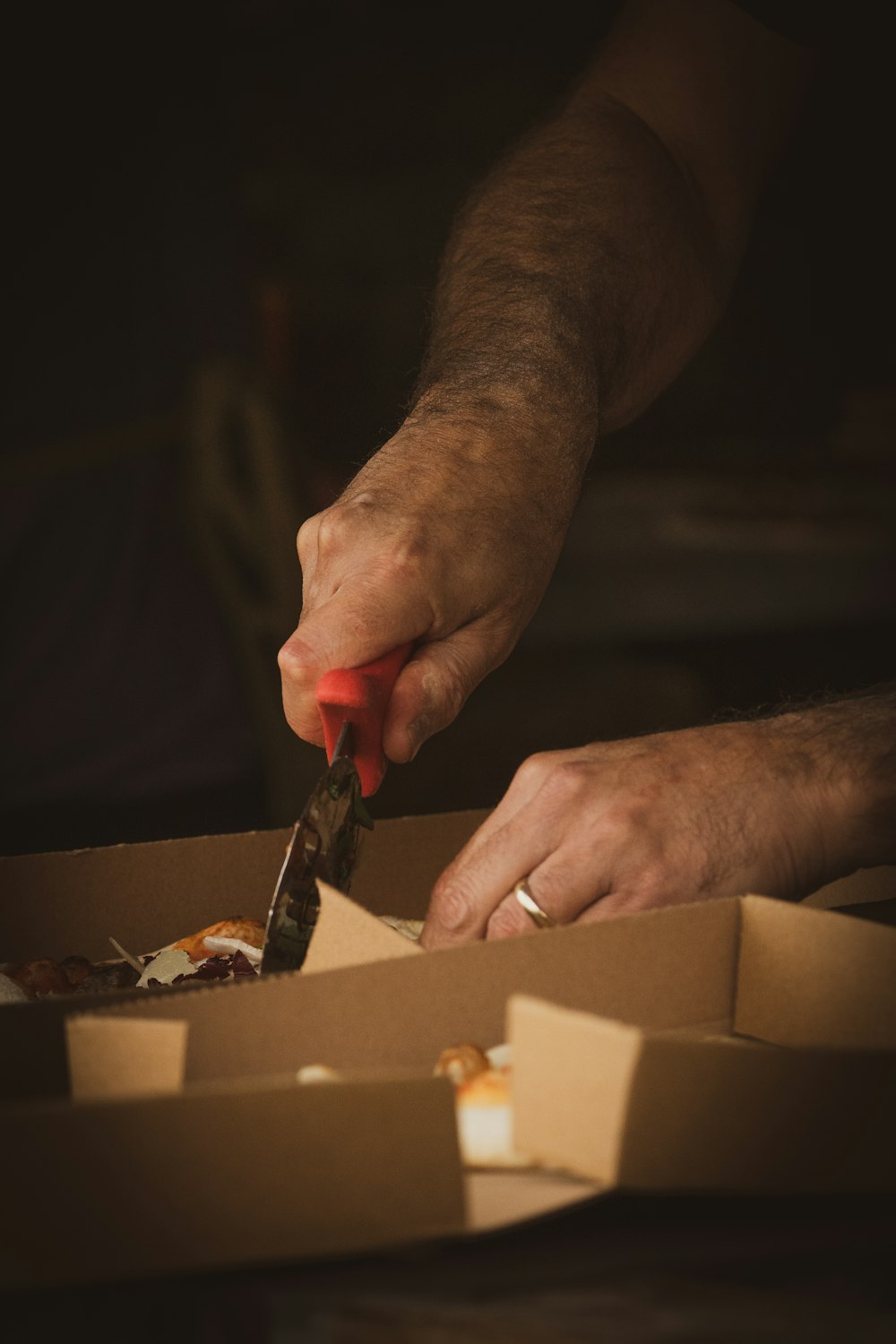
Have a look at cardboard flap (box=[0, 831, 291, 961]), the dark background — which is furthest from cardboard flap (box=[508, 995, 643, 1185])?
the dark background

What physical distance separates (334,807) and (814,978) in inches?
13.4

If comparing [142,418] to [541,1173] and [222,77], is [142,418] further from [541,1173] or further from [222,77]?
[541,1173]

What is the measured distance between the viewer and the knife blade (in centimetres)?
86

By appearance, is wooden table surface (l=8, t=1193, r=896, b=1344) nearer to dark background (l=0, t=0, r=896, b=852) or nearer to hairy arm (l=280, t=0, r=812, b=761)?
hairy arm (l=280, t=0, r=812, b=761)

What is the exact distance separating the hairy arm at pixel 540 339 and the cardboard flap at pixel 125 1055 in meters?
0.49

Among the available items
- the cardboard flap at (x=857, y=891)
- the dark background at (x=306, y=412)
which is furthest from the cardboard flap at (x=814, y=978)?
the dark background at (x=306, y=412)

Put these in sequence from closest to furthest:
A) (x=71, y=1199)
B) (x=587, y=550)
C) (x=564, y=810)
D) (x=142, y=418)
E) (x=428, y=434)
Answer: (x=71, y=1199)
(x=564, y=810)
(x=428, y=434)
(x=142, y=418)
(x=587, y=550)

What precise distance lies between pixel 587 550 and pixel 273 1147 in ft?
10.6

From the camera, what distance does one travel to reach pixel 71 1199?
52cm

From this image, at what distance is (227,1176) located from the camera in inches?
20.7

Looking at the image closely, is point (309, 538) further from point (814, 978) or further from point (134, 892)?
point (814, 978)

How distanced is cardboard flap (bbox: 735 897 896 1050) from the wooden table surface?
0.45ft

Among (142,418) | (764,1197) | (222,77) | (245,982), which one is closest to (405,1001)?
(245,982)

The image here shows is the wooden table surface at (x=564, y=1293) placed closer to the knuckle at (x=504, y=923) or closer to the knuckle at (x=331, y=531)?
the knuckle at (x=504, y=923)
